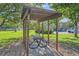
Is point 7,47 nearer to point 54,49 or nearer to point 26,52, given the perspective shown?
point 26,52

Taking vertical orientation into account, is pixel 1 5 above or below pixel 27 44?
above

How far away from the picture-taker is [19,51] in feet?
22.7

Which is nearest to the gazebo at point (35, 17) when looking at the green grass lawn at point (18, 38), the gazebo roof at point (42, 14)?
the gazebo roof at point (42, 14)


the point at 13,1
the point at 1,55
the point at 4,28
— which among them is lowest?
the point at 1,55

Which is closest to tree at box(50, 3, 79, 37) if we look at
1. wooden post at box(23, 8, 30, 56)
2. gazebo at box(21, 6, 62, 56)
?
gazebo at box(21, 6, 62, 56)

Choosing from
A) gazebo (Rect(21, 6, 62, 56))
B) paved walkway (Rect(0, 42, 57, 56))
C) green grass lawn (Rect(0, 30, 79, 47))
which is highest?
gazebo (Rect(21, 6, 62, 56))

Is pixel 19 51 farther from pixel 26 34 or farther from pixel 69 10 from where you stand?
pixel 69 10

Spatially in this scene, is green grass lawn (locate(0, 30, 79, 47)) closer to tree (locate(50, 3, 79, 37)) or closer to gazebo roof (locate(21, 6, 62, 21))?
tree (locate(50, 3, 79, 37))

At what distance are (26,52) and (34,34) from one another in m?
0.36

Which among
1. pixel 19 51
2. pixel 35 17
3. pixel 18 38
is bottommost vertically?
pixel 19 51

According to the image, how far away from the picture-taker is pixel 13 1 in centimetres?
689

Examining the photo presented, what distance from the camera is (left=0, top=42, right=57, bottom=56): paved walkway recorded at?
692 centimetres

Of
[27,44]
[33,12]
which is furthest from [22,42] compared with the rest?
[33,12]

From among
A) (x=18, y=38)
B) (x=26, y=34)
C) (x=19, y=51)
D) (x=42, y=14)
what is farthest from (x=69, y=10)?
(x=19, y=51)
